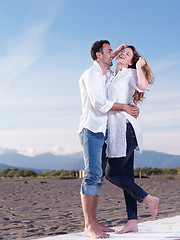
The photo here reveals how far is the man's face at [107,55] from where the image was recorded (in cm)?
319

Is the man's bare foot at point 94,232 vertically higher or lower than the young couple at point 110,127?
lower

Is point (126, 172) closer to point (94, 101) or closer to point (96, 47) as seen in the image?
point (94, 101)

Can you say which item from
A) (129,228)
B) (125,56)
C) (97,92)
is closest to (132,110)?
(97,92)

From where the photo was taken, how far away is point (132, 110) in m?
3.10

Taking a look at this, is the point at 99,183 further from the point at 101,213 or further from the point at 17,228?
the point at 101,213

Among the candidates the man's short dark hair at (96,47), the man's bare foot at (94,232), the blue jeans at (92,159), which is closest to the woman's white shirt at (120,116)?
the blue jeans at (92,159)

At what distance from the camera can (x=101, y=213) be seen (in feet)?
16.9

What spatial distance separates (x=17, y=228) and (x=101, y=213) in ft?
4.88

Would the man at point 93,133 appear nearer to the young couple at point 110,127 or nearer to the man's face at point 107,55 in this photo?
the young couple at point 110,127

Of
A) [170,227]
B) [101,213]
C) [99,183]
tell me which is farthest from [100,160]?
[101,213]

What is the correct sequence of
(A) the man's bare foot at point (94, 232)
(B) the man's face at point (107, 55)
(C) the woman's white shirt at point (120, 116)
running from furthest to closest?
(B) the man's face at point (107, 55), (C) the woman's white shirt at point (120, 116), (A) the man's bare foot at point (94, 232)

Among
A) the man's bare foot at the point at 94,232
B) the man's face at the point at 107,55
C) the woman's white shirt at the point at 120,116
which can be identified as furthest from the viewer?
the man's face at the point at 107,55

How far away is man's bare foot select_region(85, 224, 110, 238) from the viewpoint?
292cm

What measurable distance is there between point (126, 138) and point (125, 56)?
2.55 feet
